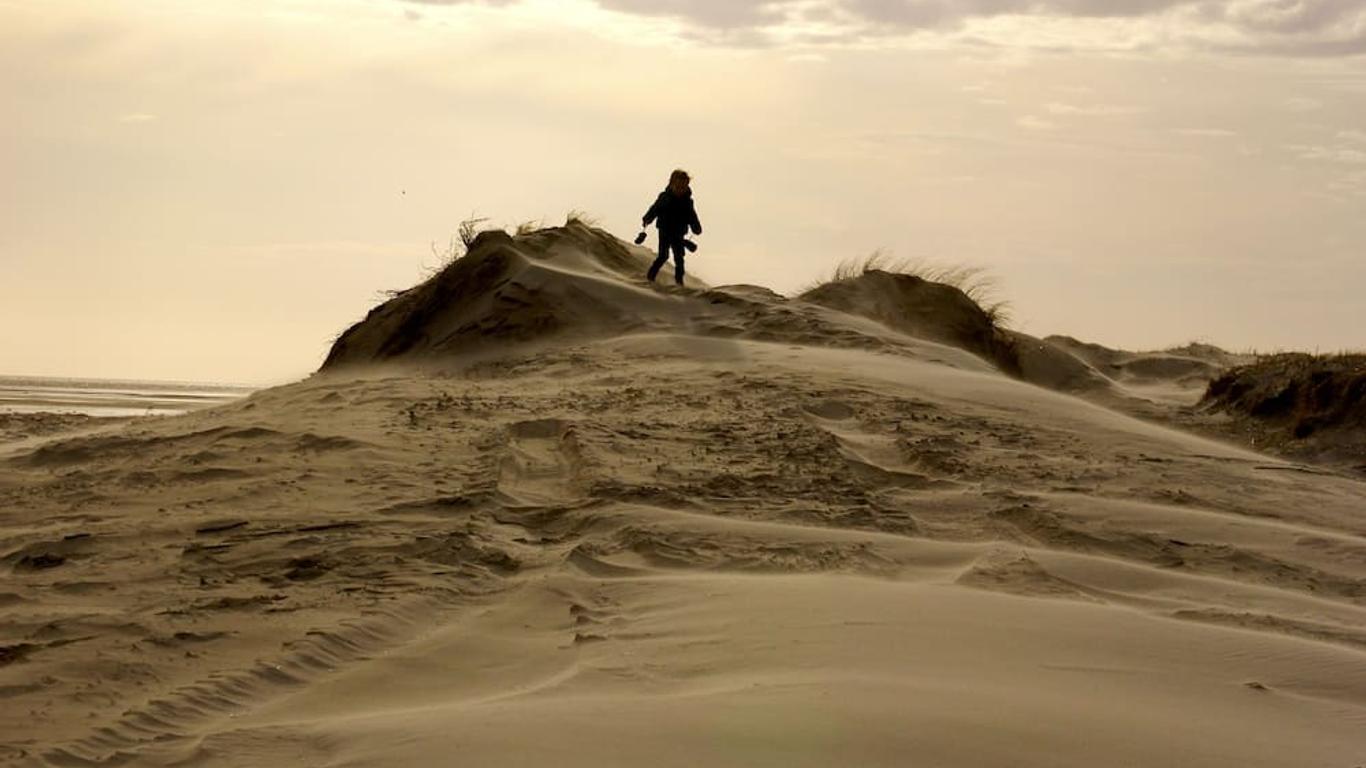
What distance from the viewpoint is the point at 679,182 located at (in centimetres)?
1332

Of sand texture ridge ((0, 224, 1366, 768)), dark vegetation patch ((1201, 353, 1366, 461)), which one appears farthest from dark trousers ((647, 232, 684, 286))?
dark vegetation patch ((1201, 353, 1366, 461))

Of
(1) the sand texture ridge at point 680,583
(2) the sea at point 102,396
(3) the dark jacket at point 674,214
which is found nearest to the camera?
(1) the sand texture ridge at point 680,583

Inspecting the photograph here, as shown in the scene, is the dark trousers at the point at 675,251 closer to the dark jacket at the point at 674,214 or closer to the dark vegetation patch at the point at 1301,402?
the dark jacket at the point at 674,214

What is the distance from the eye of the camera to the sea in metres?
17.4

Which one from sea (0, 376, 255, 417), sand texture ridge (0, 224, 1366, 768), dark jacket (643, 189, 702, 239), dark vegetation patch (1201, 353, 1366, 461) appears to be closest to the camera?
sand texture ridge (0, 224, 1366, 768)

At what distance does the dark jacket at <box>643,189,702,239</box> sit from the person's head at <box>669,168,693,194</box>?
0.05 metres

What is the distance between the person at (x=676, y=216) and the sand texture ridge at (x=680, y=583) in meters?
3.61

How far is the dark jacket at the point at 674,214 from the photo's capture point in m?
13.2

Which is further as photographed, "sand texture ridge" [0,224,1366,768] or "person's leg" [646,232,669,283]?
"person's leg" [646,232,669,283]

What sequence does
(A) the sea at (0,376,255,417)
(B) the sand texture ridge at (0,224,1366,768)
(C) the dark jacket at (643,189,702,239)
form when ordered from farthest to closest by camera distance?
(A) the sea at (0,376,255,417), (C) the dark jacket at (643,189,702,239), (B) the sand texture ridge at (0,224,1366,768)

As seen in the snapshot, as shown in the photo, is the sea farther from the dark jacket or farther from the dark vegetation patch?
the dark vegetation patch

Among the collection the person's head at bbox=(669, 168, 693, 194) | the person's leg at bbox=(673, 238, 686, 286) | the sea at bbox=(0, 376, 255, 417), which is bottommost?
the sea at bbox=(0, 376, 255, 417)

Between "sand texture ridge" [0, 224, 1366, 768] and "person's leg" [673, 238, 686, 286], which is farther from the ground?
"person's leg" [673, 238, 686, 286]

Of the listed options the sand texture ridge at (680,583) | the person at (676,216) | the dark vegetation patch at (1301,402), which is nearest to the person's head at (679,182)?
the person at (676,216)
